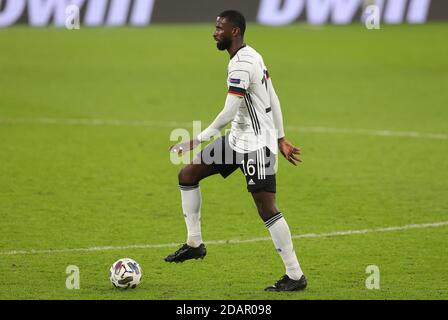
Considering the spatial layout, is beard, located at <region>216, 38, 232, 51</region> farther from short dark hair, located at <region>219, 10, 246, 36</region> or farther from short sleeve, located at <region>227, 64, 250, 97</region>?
short sleeve, located at <region>227, 64, 250, 97</region>

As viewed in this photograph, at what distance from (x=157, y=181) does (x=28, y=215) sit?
108 inches

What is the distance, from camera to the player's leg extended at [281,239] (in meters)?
8.84

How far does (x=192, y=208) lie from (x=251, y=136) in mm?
970

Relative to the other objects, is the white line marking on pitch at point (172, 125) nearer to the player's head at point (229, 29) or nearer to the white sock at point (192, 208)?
the white sock at point (192, 208)

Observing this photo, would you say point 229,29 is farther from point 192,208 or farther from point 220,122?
point 192,208

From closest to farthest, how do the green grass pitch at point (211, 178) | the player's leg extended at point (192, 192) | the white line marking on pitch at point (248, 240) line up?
the player's leg extended at point (192, 192)
the green grass pitch at point (211, 178)
the white line marking on pitch at point (248, 240)

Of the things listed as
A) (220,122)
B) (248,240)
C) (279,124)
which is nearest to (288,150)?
(279,124)

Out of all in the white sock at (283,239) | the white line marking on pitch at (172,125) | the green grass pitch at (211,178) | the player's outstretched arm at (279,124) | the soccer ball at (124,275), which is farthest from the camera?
the white line marking on pitch at (172,125)

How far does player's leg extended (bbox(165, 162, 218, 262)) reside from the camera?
9.33 metres

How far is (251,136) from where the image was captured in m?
9.01

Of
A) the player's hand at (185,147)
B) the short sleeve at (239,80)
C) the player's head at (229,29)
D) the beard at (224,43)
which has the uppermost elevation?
A: the player's head at (229,29)

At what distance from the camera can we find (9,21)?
32250 millimetres

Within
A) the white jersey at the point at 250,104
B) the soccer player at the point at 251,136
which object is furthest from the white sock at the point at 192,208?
the white jersey at the point at 250,104

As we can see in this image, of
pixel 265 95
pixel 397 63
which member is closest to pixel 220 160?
pixel 265 95
